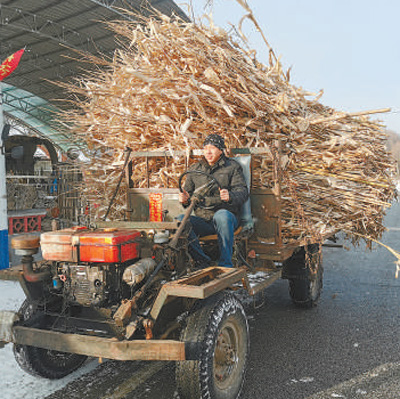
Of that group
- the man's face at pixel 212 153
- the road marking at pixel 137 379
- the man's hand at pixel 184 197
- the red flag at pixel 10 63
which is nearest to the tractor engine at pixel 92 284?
the road marking at pixel 137 379

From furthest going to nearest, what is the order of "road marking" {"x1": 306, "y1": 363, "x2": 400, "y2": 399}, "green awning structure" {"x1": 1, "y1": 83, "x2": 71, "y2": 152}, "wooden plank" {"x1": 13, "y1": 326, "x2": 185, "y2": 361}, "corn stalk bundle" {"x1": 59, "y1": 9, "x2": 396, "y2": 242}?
"green awning structure" {"x1": 1, "y1": 83, "x2": 71, "y2": 152}
"corn stalk bundle" {"x1": 59, "y1": 9, "x2": 396, "y2": 242}
"road marking" {"x1": 306, "y1": 363, "x2": 400, "y2": 399}
"wooden plank" {"x1": 13, "y1": 326, "x2": 185, "y2": 361}

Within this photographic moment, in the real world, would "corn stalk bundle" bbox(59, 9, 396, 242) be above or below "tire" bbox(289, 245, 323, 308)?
above

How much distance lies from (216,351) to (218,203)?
5.01 feet

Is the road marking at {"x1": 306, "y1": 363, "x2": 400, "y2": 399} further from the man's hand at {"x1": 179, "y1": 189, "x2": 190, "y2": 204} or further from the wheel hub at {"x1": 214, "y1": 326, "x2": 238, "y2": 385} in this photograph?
the man's hand at {"x1": 179, "y1": 189, "x2": 190, "y2": 204}

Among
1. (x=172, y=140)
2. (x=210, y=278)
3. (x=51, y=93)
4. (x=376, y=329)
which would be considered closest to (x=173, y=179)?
(x=172, y=140)

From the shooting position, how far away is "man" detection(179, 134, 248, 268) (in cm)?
365

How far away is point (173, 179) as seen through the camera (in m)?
5.06

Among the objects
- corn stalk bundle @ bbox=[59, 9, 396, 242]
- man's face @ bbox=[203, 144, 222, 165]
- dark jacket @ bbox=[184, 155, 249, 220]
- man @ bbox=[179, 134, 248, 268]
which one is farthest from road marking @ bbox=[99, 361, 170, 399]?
man's face @ bbox=[203, 144, 222, 165]

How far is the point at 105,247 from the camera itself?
9.09 feet

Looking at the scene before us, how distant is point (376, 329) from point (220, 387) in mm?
2395

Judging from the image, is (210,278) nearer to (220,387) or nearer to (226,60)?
(220,387)

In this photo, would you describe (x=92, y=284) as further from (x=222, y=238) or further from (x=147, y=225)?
(x=222, y=238)

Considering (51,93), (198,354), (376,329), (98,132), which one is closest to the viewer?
(198,354)

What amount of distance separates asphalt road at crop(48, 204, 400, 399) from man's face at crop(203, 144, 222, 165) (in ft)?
6.36
